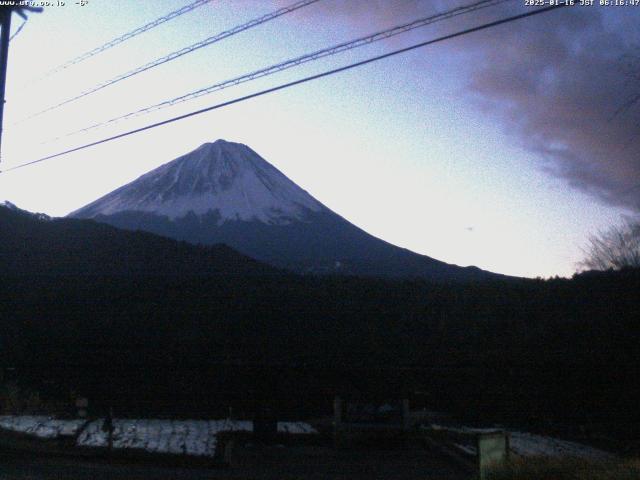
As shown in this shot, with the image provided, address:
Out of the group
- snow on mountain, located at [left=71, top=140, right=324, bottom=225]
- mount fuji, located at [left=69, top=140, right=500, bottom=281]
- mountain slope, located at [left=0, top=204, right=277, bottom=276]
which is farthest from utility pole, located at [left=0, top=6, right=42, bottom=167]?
snow on mountain, located at [left=71, top=140, right=324, bottom=225]

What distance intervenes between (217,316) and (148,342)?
206 centimetres

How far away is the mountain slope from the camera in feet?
92.9

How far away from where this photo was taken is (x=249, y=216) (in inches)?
2232

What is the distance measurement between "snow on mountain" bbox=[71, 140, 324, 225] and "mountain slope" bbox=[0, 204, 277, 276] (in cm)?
2451

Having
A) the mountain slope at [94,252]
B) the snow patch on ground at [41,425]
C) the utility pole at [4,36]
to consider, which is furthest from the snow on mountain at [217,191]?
the utility pole at [4,36]

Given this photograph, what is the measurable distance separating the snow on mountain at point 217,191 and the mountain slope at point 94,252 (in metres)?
24.5

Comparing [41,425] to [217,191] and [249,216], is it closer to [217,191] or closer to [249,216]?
[249,216]

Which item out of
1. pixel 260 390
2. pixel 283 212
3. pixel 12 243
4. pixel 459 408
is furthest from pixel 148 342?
pixel 283 212

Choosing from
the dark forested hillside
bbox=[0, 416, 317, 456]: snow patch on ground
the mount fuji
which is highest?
the mount fuji

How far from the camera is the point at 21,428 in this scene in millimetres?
17922

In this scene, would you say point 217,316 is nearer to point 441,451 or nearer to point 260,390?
point 260,390

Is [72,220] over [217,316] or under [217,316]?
→ over

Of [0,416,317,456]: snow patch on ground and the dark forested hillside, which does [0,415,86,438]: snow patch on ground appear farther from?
the dark forested hillside

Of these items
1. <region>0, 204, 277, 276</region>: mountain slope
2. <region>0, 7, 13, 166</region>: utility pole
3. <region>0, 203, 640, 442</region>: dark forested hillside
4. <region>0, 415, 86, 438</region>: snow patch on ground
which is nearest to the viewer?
<region>0, 7, 13, 166</region>: utility pole
